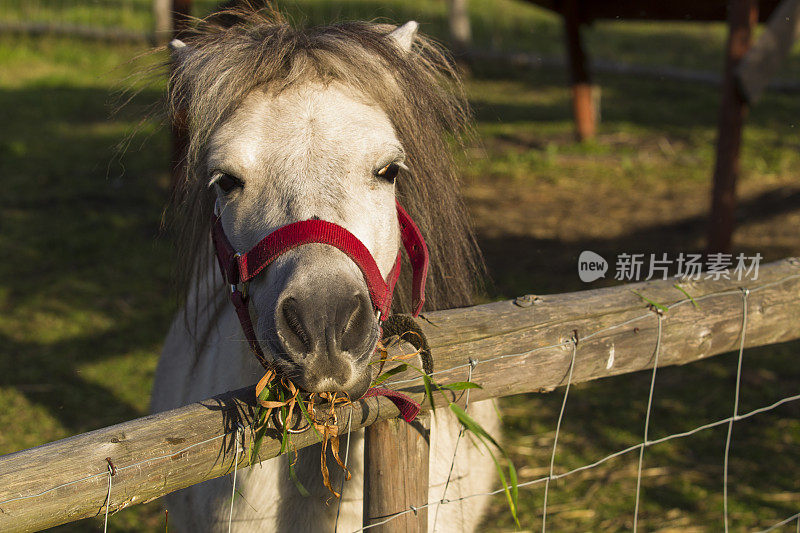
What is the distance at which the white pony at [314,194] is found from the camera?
1.38m

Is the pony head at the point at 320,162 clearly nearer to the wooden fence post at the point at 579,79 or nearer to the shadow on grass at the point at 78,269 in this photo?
the shadow on grass at the point at 78,269

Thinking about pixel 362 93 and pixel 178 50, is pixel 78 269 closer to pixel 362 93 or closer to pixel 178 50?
pixel 178 50

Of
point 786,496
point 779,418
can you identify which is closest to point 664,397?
point 779,418

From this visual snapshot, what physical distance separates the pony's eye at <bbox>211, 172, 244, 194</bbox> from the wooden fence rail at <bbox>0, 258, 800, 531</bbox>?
0.47m

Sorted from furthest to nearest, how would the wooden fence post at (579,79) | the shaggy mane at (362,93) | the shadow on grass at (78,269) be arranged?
the wooden fence post at (579,79) → the shadow on grass at (78,269) → the shaggy mane at (362,93)

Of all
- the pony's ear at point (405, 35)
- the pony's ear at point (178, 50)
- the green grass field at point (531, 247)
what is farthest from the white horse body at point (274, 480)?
the pony's ear at point (405, 35)

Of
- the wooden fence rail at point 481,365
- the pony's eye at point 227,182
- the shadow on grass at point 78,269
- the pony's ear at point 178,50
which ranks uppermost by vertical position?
the pony's ear at point 178,50

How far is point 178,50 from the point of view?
196cm

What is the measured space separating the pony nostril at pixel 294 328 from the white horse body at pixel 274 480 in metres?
0.45

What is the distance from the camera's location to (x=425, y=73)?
1.91m

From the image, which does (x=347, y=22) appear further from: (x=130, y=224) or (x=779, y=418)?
(x=130, y=224)

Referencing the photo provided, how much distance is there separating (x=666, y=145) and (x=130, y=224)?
20.8 ft

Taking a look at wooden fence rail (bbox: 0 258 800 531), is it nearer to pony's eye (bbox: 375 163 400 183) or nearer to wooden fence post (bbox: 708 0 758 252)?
pony's eye (bbox: 375 163 400 183)

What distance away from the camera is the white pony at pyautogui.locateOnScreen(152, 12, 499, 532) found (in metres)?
1.38
